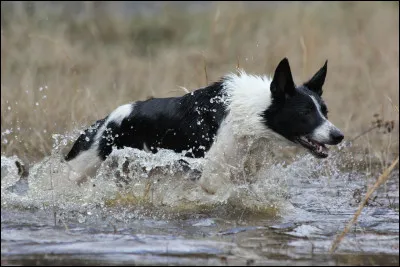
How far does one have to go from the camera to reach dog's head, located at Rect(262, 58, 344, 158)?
7.67m

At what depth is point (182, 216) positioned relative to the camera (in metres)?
7.44

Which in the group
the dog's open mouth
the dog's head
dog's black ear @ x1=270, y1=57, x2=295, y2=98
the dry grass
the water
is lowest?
the water

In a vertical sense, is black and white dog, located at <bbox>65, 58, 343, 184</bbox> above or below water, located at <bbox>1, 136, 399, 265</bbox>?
above

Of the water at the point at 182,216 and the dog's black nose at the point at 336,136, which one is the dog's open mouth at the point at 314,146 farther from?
the water at the point at 182,216

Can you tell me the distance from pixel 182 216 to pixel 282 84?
1.46m

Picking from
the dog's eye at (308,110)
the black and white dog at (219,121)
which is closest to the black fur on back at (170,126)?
the black and white dog at (219,121)

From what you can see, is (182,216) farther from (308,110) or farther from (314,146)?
(308,110)

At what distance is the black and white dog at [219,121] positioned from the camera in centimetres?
772

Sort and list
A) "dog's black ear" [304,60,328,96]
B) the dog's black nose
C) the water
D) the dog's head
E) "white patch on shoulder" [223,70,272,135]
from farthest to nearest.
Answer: "dog's black ear" [304,60,328,96] < "white patch on shoulder" [223,70,272,135] < the dog's head < the dog's black nose < the water

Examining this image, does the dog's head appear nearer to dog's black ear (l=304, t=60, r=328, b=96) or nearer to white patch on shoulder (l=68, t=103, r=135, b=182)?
dog's black ear (l=304, t=60, r=328, b=96)

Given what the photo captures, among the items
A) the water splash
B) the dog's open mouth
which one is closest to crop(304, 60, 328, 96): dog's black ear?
the dog's open mouth

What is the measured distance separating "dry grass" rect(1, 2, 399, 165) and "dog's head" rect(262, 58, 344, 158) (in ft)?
7.62

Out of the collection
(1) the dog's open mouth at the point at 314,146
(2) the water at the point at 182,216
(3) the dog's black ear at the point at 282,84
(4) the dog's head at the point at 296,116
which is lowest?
(2) the water at the point at 182,216

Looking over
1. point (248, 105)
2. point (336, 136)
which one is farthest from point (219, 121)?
point (336, 136)
